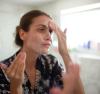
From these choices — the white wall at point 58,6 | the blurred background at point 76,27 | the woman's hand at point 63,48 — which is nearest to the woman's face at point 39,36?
the woman's hand at point 63,48

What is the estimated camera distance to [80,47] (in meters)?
1.84

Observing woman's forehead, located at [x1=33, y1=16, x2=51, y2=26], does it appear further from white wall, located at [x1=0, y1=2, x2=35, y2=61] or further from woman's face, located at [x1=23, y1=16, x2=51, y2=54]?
white wall, located at [x1=0, y1=2, x2=35, y2=61]

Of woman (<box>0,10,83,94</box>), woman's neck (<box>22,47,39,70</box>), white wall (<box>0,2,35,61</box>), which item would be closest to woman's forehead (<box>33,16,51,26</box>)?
woman (<box>0,10,83,94</box>)

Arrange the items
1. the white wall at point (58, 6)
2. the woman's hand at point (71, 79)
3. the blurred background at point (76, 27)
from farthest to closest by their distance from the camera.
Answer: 1. the white wall at point (58, 6)
2. the blurred background at point (76, 27)
3. the woman's hand at point (71, 79)

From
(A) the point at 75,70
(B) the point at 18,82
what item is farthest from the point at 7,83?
(A) the point at 75,70

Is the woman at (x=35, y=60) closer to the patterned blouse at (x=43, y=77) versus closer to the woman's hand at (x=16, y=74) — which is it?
the patterned blouse at (x=43, y=77)

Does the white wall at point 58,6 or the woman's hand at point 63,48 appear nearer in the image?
the woman's hand at point 63,48

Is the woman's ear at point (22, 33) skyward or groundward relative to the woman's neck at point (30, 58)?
skyward

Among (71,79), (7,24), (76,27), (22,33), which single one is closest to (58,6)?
(76,27)

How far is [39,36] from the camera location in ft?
2.39

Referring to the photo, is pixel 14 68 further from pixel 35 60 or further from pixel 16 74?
pixel 35 60

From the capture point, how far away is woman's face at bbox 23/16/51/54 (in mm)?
701

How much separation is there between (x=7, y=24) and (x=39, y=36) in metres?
1.60

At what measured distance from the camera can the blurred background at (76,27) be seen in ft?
5.63
